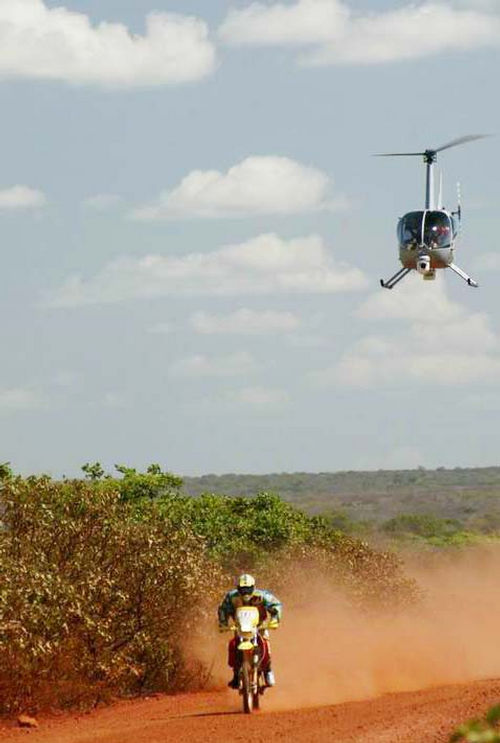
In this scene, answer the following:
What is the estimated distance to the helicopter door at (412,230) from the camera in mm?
37312

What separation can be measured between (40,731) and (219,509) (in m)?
22.9

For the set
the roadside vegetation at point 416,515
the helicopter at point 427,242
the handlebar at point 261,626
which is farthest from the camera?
the roadside vegetation at point 416,515

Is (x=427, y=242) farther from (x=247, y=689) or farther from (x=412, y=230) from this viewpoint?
(x=247, y=689)

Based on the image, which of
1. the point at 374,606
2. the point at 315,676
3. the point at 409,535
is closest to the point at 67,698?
the point at 315,676

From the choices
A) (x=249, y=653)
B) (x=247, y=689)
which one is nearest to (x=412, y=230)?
(x=249, y=653)

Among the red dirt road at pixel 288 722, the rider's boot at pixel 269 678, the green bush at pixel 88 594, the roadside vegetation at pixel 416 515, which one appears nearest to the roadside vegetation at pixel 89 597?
the green bush at pixel 88 594

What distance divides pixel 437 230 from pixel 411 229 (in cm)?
65

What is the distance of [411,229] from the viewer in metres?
37.5

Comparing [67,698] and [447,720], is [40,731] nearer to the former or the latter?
[67,698]

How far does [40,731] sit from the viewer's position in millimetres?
21531

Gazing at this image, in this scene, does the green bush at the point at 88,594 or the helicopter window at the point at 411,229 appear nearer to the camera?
the green bush at the point at 88,594

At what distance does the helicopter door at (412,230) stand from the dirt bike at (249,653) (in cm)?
1797

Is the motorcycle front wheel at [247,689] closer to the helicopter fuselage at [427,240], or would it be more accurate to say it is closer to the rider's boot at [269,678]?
the rider's boot at [269,678]

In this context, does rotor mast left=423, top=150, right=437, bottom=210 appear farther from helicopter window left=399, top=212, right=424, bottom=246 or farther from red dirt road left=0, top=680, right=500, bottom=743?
red dirt road left=0, top=680, right=500, bottom=743
